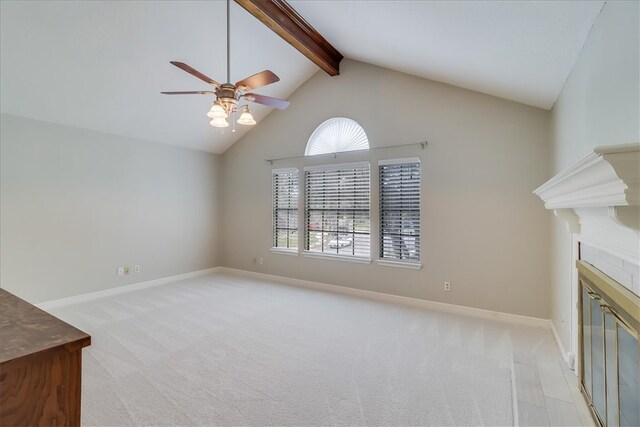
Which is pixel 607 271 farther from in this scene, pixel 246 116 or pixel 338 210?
pixel 338 210

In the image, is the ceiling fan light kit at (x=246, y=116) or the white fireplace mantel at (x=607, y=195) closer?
the white fireplace mantel at (x=607, y=195)

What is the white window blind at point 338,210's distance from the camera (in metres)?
4.56

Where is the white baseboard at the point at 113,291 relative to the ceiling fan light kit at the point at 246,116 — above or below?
below

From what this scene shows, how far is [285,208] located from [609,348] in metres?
A: 4.53

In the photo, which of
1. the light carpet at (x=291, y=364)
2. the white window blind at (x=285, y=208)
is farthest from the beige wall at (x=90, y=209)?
the white window blind at (x=285, y=208)

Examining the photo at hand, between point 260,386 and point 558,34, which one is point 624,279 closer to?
point 558,34

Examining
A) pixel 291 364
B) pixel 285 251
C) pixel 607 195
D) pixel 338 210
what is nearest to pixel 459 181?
pixel 338 210

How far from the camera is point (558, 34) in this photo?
1.96 meters

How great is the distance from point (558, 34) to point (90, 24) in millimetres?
4102

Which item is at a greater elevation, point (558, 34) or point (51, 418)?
point (558, 34)

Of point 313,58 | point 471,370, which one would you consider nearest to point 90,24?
point 313,58

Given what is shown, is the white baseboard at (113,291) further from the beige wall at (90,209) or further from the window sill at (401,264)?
the window sill at (401,264)

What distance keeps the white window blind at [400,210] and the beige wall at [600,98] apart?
1588 millimetres

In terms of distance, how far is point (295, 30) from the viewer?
364 cm
